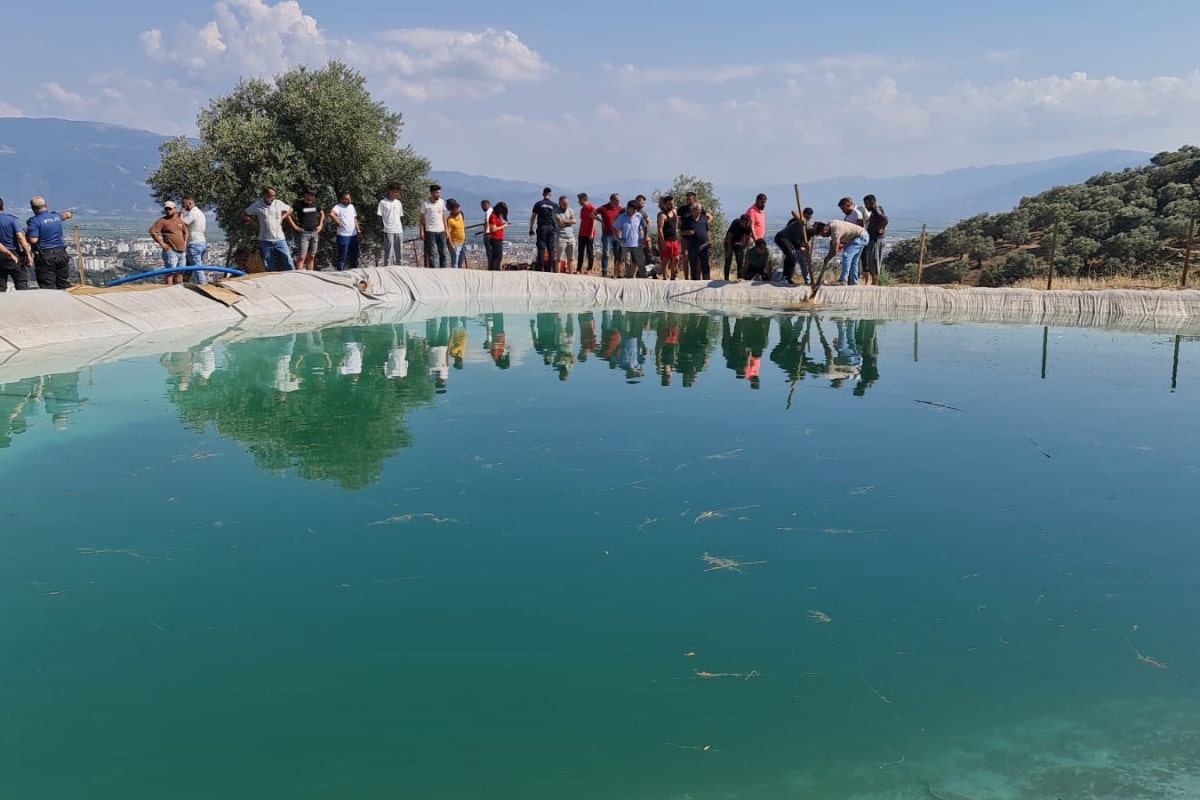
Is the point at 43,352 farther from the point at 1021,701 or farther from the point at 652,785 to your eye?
the point at 1021,701

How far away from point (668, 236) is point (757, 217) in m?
1.53

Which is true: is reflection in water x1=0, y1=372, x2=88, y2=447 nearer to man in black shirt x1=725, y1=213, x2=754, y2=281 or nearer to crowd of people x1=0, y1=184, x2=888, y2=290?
crowd of people x1=0, y1=184, x2=888, y2=290

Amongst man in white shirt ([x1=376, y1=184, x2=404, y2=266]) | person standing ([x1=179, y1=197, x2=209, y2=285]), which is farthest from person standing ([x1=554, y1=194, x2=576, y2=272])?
person standing ([x1=179, y1=197, x2=209, y2=285])

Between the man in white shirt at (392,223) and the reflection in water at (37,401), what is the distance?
20.8ft

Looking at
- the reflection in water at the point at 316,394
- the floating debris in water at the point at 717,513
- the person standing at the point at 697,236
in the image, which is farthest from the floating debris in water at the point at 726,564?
the person standing at the point at 697,236

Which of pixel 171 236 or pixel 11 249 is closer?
pixel 11 249

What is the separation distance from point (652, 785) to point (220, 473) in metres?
4.32

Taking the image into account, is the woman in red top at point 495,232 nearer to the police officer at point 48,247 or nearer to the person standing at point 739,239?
the person standing at point 739,239

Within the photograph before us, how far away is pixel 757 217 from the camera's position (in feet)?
47.9

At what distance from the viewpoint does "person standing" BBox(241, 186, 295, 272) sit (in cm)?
1350

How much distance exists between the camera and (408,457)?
22.0 feet

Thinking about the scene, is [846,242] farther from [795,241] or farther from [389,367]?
[389,367]

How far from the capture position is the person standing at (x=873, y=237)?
1405 centimetres

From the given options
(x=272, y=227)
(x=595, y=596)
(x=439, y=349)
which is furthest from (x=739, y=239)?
(x=595, y=596)
